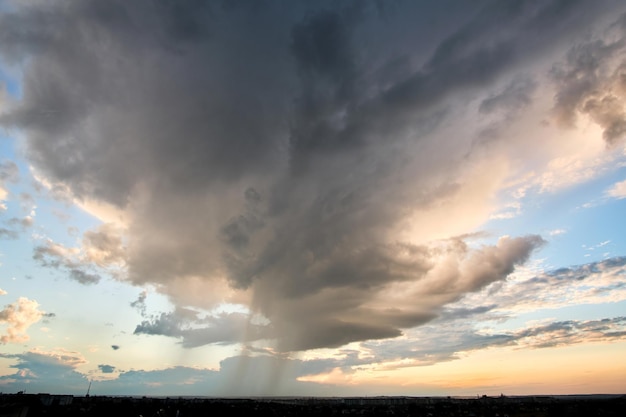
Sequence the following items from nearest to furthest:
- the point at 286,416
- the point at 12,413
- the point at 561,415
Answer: the point at 12,413, the point at 561,415, the point at 286,416

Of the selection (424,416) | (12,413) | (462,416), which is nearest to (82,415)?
(12,413)

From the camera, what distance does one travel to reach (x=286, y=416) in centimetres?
16462

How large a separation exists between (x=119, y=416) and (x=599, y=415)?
603ft

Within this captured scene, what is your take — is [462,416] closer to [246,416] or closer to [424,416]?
[424,416]

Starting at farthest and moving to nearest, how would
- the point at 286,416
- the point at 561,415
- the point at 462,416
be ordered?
the point at 462,416 < the point at 286,416 < the point at 561,415

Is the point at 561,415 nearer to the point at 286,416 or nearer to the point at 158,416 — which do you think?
the point at 286,416

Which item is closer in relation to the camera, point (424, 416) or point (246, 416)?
point (246, 416)

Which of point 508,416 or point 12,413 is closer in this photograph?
point 12,413

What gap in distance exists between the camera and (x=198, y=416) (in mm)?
159125

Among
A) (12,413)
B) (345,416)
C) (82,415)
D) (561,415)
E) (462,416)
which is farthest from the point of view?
(345,416)

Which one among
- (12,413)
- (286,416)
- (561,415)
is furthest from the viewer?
(286,416)

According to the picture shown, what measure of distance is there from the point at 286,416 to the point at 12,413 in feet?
347

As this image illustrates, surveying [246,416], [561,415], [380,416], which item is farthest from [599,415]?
[246,416]

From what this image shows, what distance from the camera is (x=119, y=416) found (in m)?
145
